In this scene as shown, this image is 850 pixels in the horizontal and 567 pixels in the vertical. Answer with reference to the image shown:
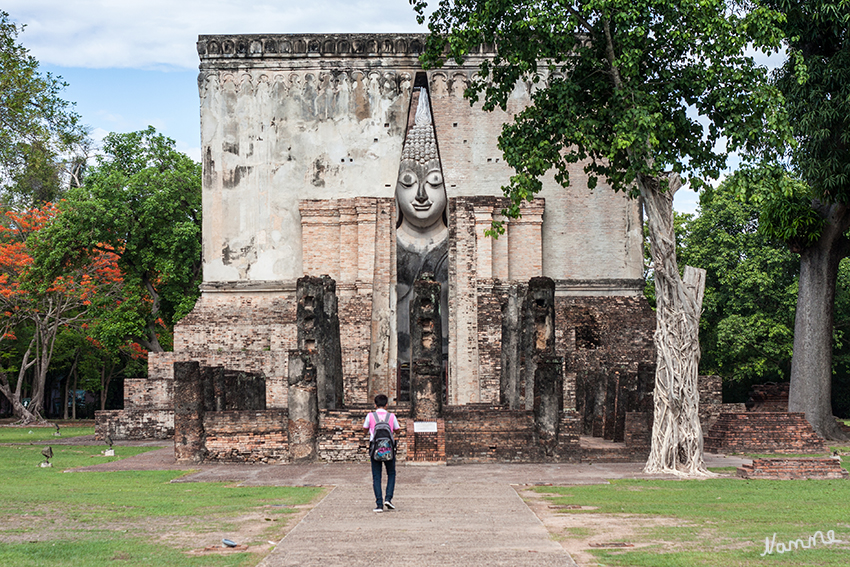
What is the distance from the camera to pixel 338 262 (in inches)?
867

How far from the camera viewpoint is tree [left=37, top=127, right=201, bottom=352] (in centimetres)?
2491

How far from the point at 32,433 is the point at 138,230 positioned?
6.11 metres

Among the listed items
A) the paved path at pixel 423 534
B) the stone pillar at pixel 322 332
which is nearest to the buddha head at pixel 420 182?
the stone pillar at pixel 322 332

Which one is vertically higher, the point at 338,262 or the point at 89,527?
the point at 338,262

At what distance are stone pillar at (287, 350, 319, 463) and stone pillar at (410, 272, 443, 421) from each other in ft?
5.02

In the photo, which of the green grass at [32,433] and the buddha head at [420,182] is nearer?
the green grass at [32,433]

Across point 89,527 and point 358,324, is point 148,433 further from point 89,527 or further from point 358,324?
point 89,527

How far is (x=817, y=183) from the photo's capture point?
17203 mm

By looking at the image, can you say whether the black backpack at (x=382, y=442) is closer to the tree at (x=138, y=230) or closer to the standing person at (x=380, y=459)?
the standing person at (x=380, y=459)

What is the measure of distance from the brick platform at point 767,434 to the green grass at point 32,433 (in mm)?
15107

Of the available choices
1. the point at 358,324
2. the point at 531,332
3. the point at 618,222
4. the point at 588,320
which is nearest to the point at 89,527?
the point at 531,332

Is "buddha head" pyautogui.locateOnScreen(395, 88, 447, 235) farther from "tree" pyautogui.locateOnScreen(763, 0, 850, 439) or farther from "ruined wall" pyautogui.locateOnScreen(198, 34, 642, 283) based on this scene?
"tree" pyautogui.locateOnScreen(763, 0, 850, 439)

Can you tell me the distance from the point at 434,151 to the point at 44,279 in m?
11.5

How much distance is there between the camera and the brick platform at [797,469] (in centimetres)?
1155
